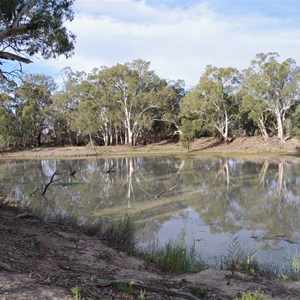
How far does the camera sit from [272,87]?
42.2 metres

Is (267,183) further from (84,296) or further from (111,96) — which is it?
(111,96)

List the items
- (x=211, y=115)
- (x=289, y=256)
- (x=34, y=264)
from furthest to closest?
(x=211, y=115) → (x=289, y=256) → (x=34, y=264)

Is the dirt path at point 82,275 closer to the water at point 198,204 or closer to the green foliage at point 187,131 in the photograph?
the water at point 198,204

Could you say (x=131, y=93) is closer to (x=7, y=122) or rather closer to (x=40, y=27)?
(x=7, y=122)

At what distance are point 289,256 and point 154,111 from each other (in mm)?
46913

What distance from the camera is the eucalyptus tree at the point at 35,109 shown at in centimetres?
5225

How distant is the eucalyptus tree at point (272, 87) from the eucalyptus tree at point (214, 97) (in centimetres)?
282

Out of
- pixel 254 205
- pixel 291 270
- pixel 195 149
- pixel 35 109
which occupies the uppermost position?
pixel 35 109

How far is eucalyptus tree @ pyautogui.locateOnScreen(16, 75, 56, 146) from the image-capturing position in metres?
52.2

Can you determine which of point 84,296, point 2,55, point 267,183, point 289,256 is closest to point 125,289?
point 84,296

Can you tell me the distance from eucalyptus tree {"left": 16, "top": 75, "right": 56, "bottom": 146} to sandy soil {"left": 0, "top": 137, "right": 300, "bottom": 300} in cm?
4449

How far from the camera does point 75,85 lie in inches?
2185

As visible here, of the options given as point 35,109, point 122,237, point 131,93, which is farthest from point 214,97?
point 122,237

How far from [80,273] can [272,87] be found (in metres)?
40.9
